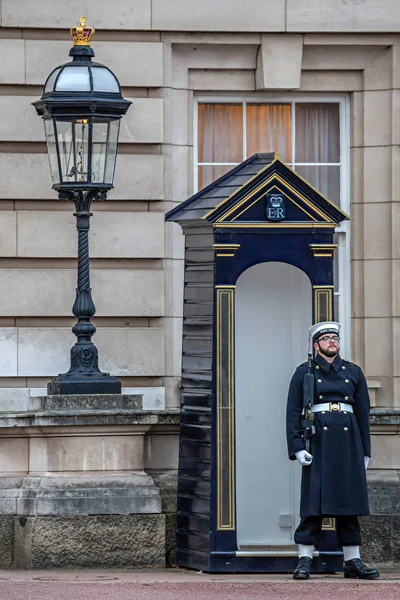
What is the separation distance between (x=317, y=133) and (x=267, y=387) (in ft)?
8.08

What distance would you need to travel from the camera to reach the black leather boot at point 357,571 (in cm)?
1186

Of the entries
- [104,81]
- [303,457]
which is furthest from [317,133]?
[303,457]

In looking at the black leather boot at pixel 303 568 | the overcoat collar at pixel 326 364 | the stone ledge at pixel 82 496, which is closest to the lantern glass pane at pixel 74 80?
the overcoat collar at pixel 326 364

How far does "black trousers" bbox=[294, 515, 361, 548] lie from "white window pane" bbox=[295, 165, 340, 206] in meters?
3.11

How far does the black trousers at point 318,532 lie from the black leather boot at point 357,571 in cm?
12

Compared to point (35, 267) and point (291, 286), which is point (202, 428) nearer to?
point (291, 286)

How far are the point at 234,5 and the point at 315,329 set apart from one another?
2978mm

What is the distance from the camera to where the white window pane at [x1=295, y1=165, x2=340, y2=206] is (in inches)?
558

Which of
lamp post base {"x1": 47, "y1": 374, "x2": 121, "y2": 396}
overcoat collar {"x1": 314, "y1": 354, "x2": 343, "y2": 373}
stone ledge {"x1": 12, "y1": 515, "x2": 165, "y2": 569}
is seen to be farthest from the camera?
lamp post base {"x1": 47, "y1": 374, "x2": 121, "y2": 396}

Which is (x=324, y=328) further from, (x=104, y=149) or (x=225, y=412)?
(x=104, y=149)

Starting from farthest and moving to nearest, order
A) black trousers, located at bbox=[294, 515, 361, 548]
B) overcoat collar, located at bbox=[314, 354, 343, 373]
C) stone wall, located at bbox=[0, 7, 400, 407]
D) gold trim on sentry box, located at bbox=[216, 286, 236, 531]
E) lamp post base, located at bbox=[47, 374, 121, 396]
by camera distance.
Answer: stone wall, located at bbox=[0, 7, 400, 407] < lamp post base, located at bbox=[47, 374, 121, 396] < gold trim on sentry box, located at bbox=[216, 286, 236, 531] < overcoat collar, located at bbox=[314, 354, 343, 373] < black trousers, located at bbox=[294, 515, 361, 548]

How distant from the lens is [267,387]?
1266 cm

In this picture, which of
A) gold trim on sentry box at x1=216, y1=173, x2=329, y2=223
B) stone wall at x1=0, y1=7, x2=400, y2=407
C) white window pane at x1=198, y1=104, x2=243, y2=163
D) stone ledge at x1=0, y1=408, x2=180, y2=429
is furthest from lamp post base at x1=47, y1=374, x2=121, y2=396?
white window pane at x1=198, y1=104, x2=243, y2=163

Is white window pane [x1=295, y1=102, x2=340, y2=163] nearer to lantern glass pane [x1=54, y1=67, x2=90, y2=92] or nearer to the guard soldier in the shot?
lantern glass pane [x1=54, y1=67, x2=90, y2=92]
